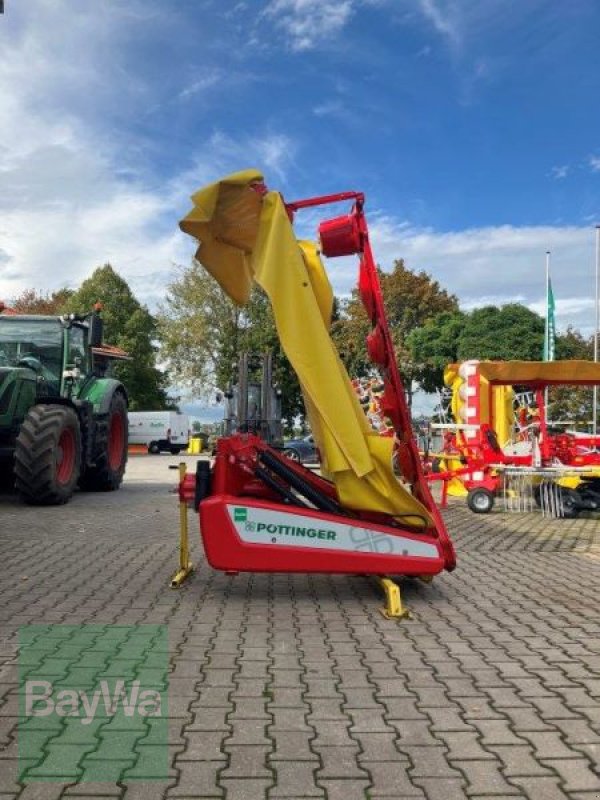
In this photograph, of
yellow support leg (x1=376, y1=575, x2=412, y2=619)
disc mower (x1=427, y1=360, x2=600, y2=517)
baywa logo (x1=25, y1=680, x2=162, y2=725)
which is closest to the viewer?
baywa logo (x1=25, y1=680, x2=162, y2=725)

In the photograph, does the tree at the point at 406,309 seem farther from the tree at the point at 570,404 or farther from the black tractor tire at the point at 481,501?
the black tractor tire at the point at 481,501

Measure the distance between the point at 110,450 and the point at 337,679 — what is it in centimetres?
1129

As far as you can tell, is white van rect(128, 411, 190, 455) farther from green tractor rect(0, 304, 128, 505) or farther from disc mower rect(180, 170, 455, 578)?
disc mower rect(180, 170, 455, 578)

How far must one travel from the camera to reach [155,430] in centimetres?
4041

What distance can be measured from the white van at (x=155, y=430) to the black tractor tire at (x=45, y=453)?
93.6ft

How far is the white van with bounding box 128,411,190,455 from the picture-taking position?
40.4 meters

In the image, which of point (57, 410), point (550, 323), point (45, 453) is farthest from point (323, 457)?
point (550, 323)

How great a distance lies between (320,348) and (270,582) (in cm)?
220

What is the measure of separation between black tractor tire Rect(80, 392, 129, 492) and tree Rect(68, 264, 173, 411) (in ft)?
100

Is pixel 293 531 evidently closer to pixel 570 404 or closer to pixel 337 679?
pixel 337 679

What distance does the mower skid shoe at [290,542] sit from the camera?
18.7 ft

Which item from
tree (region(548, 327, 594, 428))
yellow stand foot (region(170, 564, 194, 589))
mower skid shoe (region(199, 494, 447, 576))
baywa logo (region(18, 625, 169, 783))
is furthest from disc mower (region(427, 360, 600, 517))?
tree (region(548, 327, 594, 428))

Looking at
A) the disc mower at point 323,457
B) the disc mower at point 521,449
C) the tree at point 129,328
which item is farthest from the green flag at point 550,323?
the tree at point 129,328

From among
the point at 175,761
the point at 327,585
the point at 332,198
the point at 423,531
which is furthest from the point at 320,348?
the point at 175,761
